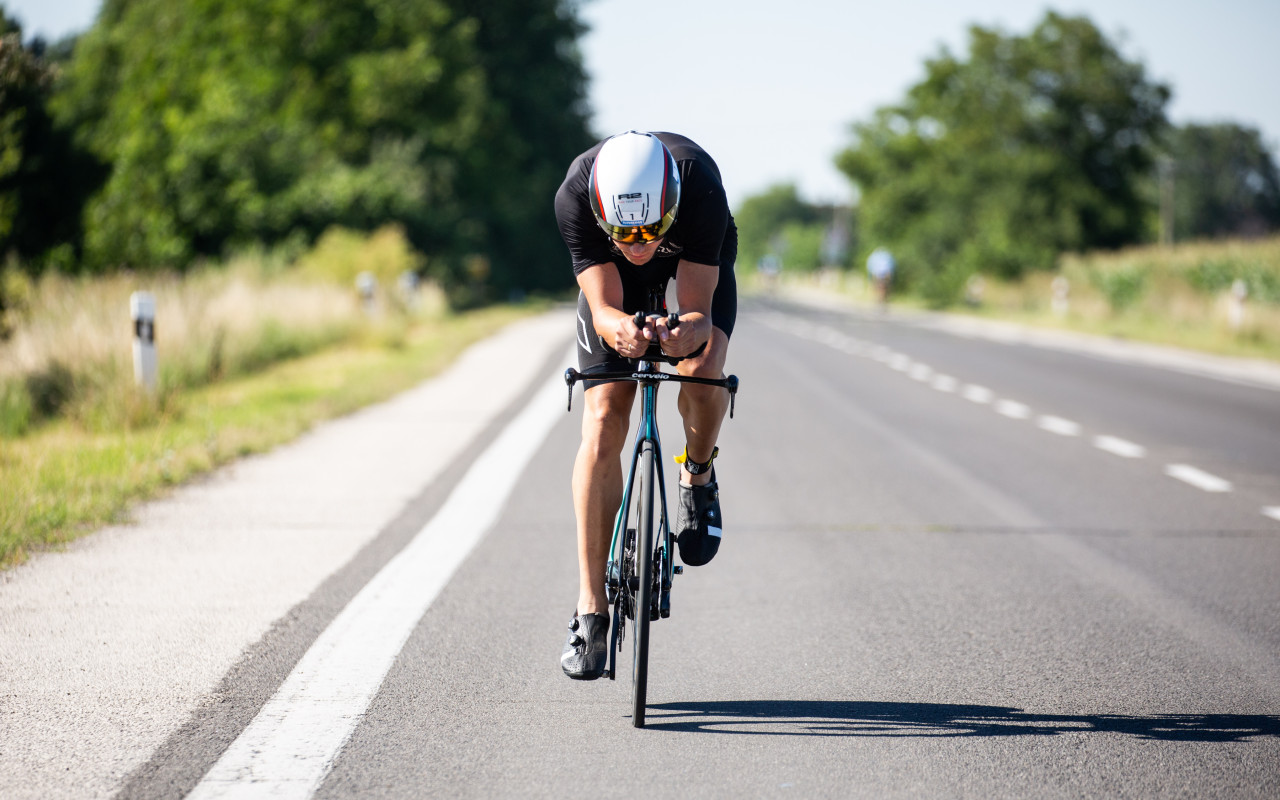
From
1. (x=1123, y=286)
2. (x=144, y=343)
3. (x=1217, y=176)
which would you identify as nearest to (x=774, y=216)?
(x=1217, y=176)

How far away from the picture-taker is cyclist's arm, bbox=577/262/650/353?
3654 mm

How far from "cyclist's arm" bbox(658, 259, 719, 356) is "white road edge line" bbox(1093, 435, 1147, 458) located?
22.9 feet

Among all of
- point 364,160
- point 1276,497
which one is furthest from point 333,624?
point 364,160

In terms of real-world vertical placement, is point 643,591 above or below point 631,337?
below

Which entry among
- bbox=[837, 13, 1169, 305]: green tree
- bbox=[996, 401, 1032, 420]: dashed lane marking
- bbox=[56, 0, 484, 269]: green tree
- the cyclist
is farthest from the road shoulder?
bbox=[837, 13, 1169, 305]: green tree

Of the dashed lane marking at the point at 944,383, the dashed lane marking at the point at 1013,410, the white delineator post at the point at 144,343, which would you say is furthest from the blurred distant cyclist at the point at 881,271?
the white delineator post at the point at 144,343

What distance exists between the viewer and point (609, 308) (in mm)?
3801

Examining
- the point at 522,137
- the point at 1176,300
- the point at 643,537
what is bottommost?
the point at 643,537

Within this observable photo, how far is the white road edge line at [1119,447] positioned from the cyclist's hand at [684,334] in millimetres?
7052

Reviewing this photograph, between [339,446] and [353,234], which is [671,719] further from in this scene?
[353,234]

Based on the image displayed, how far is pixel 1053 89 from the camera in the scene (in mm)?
50875

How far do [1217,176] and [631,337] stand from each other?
128920mm

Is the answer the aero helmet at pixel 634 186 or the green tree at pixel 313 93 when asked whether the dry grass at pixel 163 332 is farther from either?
the green tree at pixel 313 93

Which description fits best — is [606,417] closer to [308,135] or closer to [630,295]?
[630,295]
